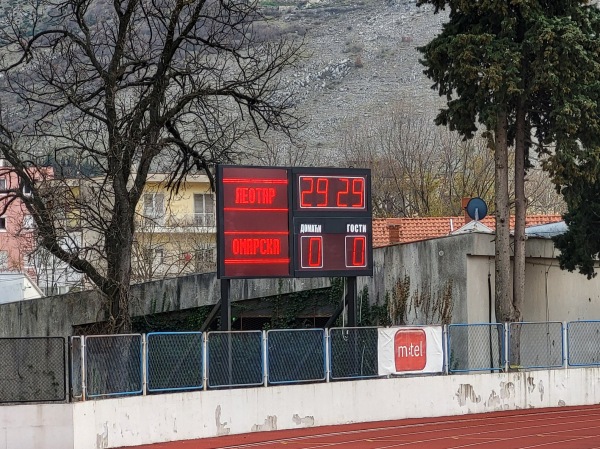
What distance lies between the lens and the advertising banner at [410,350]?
1085 inches

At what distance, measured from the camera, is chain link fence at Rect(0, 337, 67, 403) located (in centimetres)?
2139

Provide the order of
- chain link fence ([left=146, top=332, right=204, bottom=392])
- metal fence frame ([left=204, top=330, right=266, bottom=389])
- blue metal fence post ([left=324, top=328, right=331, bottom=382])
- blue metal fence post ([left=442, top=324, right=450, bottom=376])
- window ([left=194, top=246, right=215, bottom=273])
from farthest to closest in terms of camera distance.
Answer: window ([left=194, top=246, right=215, bottom=273]), blue metal fence post ([left=442, top=324, right=450, bottom=376]), blue metal fence post ([left=324, top=328, right=331, bottom=382]), metal fence frame ([left=204, top=330, right=266, bottom=389]), chain link fence ([left=146, top=332, right=204, bottom=392])

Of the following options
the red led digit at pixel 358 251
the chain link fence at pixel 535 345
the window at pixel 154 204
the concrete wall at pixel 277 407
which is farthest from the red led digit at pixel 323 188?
the window at pixel 154 204

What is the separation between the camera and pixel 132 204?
102 ft

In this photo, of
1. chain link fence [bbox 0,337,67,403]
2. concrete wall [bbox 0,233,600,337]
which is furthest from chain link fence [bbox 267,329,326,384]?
concrete wall [bbox 0,233,600,337]

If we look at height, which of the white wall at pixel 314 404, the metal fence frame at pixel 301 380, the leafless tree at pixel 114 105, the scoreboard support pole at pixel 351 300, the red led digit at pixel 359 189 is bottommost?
the white wall at pixel 314 404

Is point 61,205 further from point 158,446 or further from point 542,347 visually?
point 542,347

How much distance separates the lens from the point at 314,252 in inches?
1053

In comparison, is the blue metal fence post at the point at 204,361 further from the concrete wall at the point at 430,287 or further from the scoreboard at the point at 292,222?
the concrete wall at the point at 430,287

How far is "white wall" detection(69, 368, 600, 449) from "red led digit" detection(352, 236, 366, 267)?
2.64m

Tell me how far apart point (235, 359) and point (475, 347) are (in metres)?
6.99

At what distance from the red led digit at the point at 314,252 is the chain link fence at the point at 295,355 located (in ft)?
4.88

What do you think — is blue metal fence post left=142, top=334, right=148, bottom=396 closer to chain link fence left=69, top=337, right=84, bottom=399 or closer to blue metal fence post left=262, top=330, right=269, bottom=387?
chain link fence left=69, top=337, right=84, bottom=399

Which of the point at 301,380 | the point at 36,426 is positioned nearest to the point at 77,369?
the point at 36,426
